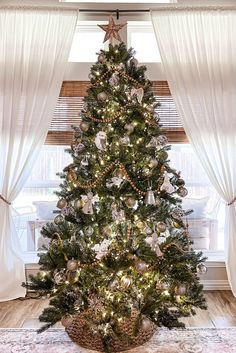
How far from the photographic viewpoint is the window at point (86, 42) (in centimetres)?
387

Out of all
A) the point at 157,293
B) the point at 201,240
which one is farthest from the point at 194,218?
the point at 157,293

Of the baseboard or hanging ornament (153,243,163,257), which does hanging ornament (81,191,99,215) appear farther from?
the baseboard

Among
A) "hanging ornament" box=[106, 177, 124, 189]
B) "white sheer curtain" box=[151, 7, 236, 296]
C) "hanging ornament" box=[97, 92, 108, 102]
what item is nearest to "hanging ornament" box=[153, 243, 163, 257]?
"hanging ornament" box=[106, 177, 124, 189]

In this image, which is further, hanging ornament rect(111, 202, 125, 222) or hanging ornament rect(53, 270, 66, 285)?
hanging ornament rect(111, 202, 125, 222)

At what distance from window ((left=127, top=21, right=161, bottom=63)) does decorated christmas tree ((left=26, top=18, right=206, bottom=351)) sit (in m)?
1.25

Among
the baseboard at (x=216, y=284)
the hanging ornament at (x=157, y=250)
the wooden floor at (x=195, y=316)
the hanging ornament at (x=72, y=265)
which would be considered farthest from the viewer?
the baseboard at (x=216, y=284)

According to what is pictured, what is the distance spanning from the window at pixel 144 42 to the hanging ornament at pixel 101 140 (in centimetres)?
164

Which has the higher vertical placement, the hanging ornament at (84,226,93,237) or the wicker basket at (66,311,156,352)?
the hanging ornament at (84,226,93,237)

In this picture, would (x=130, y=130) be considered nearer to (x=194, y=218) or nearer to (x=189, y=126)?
(x=189, y=126)

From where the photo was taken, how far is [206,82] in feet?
11.7

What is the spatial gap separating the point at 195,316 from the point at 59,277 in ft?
4.65

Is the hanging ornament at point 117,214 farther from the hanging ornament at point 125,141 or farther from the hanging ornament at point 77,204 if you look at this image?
the hanging ornament at point 125,141

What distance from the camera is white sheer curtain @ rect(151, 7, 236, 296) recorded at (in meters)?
A: 3.55

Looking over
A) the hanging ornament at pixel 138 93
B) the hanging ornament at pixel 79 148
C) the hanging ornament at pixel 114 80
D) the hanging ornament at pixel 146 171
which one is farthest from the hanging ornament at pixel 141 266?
the hanging ornament at pixel 114 80
